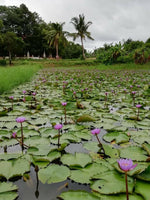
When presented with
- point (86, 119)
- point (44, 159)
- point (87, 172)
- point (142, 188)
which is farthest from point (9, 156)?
point (86, 119)

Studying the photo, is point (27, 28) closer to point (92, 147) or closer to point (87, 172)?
point (92, 147)

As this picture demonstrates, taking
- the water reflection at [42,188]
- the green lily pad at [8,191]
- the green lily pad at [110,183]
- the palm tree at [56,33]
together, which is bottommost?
the water reflection at [42,188]

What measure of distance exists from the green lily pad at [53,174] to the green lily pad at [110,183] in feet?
0.54

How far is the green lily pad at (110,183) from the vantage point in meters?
0.81

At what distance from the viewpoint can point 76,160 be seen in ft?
3.58

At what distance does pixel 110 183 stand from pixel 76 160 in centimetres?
29

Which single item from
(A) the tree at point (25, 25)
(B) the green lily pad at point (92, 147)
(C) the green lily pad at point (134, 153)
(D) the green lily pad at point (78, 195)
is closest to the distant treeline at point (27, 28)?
(A) the tree at point (25, 25)

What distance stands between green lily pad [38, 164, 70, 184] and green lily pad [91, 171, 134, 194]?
17cm

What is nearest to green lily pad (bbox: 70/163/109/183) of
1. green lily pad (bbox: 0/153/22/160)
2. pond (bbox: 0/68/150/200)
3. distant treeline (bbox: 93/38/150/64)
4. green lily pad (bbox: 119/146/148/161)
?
pond (bbox: 0/68/150/200)

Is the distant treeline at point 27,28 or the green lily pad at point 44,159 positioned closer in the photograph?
the green lily pad at point 44,159

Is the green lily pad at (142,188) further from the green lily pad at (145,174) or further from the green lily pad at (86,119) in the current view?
the green lily pad at (86,119)

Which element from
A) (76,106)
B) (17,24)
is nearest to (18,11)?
(17,24)

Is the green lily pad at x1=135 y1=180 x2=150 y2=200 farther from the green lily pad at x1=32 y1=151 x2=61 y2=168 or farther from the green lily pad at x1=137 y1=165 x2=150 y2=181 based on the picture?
the green lily pad at x1=32 y1=151 x2=61 y2=168

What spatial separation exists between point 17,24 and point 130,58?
2489 cm
